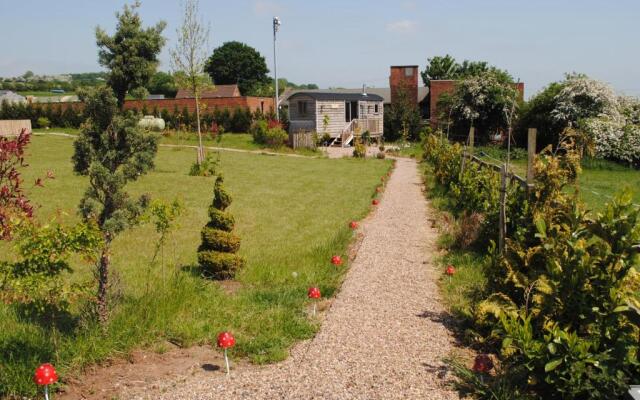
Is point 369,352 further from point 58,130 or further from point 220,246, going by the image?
point 58,130

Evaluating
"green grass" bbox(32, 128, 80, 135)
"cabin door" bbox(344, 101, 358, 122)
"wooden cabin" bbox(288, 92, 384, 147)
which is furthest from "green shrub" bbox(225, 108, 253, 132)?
"green grass" bbox(32, 128, 80, 135)

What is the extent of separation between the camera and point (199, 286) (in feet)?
19.7

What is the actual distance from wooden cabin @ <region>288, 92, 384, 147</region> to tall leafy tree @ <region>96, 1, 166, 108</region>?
27971 mm

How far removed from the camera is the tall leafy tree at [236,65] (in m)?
88.9

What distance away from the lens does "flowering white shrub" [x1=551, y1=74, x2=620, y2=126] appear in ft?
87.5

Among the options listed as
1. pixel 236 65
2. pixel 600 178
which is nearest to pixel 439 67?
pixel 236 65

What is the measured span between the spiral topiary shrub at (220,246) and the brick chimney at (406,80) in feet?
116

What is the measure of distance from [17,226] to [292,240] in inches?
233

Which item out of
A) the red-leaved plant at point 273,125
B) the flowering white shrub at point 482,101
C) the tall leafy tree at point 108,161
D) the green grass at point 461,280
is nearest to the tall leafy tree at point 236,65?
the red-leaved plant at point 273,125

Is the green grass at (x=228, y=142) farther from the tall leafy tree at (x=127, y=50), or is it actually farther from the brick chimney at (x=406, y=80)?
the tall leafy tree at (x=127, y=50)

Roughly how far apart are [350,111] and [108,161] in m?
34.9

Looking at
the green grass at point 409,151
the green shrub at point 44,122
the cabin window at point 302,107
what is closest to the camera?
the green grass at point 409,151

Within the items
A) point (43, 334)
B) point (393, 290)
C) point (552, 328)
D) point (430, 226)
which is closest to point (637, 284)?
point (552, 328)

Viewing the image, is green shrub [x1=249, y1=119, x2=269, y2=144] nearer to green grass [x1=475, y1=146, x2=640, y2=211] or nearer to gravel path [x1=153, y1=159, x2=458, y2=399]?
green grass [x1=475, y1=146, x2=640, y2=211]
